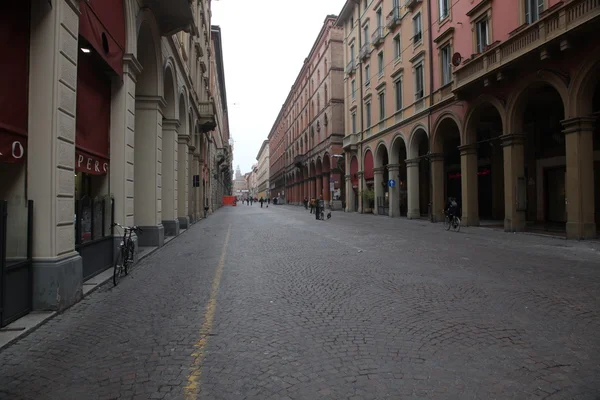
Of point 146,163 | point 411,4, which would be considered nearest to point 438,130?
point 411,4

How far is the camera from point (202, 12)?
80.5ft

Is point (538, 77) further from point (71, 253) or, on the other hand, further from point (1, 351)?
point (1, 351)

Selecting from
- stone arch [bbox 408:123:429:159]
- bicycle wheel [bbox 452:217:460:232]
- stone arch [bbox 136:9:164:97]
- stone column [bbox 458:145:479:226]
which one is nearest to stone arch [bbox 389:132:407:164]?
stone arch [bbox 408:123:429:159]

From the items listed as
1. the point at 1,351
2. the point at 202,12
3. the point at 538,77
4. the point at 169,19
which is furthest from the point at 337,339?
the point at 202,12

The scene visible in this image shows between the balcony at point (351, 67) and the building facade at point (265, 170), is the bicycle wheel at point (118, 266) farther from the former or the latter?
the building facade at point (265, 170)

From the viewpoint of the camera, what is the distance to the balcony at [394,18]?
91.1 ft

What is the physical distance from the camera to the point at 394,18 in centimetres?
2805

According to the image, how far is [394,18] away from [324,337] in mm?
28523

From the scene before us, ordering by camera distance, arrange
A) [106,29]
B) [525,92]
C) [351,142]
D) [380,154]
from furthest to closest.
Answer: [351,142]
[380,154]
[525,92]
[106,29]

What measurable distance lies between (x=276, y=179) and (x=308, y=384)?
96.5 meters

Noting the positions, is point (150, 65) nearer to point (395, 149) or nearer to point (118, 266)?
point (118, 266)

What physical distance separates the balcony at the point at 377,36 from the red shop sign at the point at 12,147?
29658 mm

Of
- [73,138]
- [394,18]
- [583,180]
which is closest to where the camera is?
[73,138]

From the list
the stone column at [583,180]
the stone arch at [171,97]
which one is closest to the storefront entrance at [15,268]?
the stone arch at [171,97]
